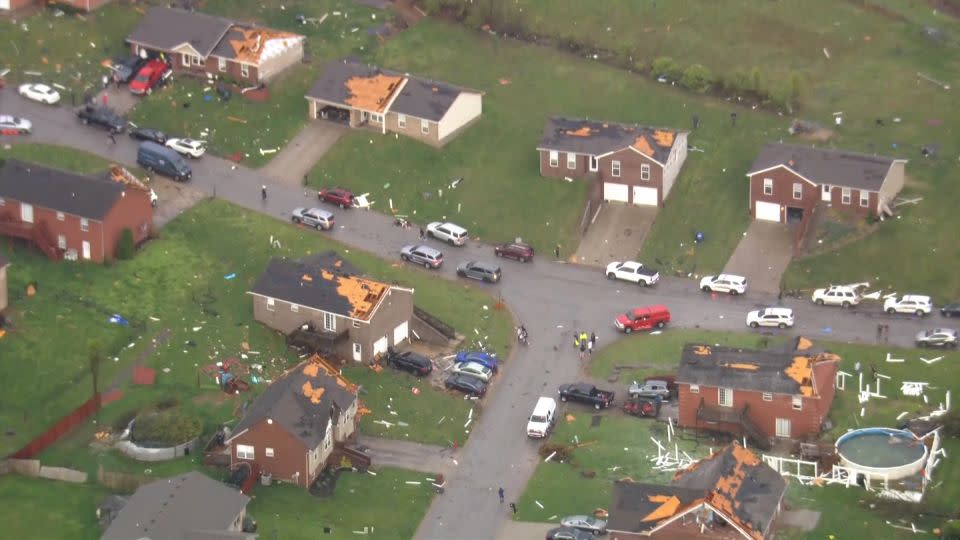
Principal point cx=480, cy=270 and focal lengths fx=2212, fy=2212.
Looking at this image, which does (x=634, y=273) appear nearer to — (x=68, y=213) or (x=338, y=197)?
(x=338, y=197)

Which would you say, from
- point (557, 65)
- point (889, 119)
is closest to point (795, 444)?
point (889, 119)

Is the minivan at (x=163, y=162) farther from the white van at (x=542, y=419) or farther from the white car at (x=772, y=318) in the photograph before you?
the white car at (x=772, y=318)

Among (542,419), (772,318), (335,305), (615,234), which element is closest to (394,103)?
(615,234)

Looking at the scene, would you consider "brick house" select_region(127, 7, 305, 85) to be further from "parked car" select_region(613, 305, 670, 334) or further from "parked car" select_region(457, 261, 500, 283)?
"parked car" select_region(613, 305, 670, 334)

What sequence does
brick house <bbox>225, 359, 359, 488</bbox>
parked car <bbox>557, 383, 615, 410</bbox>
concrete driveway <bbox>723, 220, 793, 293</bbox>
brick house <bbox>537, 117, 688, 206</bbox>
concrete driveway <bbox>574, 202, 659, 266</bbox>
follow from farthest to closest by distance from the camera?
1. brick house <bbox>537, 117, 688, 206</bbox>
2. concrete driveway <bbox>574, 202, 659, 266</bbox>
3. concrete driveway <bbox>723, 220, 793, 293</bbox>
4. parked car <bbox>557, 383, 615, 410</bbox>
5. brick house <bbox>225, 359, 359, 488</bbox>

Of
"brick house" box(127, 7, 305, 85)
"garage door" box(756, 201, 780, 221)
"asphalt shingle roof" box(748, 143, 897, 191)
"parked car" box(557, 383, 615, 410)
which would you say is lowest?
"parked car" box(557, 383, 615, 410)

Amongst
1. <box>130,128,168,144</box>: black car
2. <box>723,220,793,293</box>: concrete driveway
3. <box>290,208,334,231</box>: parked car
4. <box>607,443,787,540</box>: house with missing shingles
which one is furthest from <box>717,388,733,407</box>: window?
<box>130,128,168,144</box>: black car

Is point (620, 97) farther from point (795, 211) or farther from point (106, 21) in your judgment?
point (106, 21)
